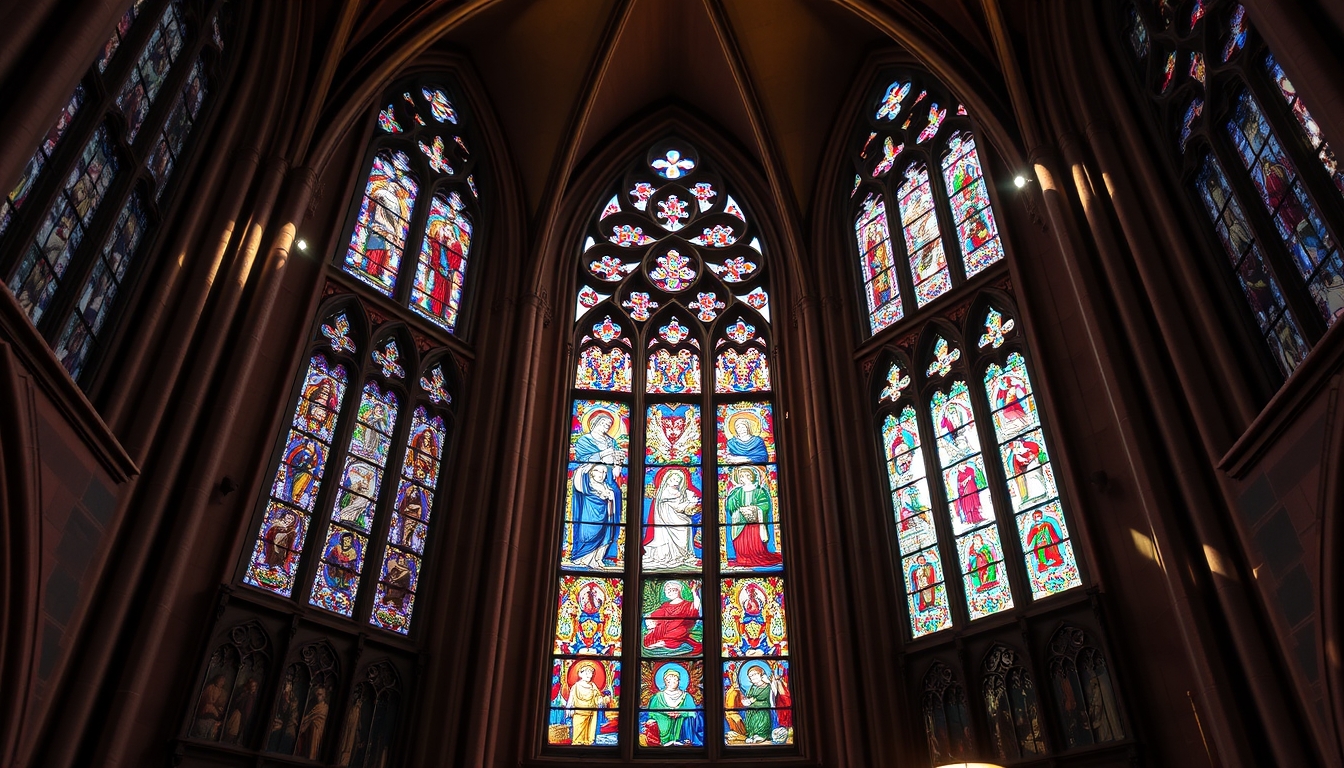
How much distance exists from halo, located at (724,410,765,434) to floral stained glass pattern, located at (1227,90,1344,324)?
6.24 metres

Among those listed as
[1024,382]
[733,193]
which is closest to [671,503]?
[1024,382]

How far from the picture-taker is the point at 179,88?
9406 mm

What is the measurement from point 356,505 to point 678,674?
381cm

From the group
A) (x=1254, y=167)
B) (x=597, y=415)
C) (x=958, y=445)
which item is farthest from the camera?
(x=597, y=415)

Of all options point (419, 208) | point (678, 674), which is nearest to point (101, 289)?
point (419, 208)

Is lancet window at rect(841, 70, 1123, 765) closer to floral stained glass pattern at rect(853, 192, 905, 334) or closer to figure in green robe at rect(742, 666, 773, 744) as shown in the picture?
floral stained glass pattern at rect(853, 192, 905, 334)

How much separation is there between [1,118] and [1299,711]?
8750 mm

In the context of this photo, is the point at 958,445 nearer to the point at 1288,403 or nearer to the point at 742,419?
the point at 742,419

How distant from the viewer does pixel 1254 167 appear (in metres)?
8.26

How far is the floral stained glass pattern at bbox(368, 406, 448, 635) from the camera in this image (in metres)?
10.5

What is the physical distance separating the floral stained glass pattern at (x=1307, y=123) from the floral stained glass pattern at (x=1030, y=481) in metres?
3.67

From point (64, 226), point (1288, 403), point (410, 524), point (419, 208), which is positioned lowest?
point (1288, 403)

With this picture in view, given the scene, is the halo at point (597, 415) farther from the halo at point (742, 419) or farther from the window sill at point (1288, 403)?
the window sill at point (1288, 403)

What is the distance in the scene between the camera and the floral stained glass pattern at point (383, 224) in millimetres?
12234
